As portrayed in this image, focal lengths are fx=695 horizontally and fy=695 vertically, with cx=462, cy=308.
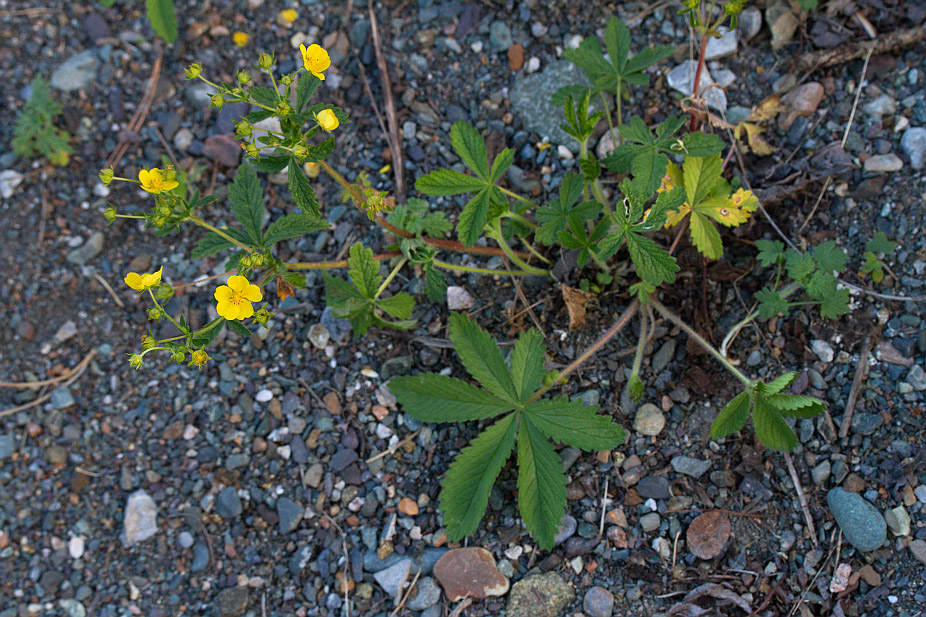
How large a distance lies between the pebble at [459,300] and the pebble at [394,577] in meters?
1.06

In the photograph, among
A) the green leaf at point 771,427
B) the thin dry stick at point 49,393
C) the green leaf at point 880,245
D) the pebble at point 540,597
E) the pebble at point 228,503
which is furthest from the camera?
the thin dry stick at point 49,393

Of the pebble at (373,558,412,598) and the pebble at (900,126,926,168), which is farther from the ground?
the pebble at (900,126,926,168)

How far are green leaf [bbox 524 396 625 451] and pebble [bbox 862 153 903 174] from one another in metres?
1.57

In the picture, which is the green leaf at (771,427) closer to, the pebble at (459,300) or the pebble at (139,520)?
the pebble at (459,300)

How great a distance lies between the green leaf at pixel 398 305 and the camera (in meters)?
2.59

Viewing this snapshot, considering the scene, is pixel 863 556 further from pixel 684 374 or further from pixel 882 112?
pixel 882 112

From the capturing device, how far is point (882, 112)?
2928 mm

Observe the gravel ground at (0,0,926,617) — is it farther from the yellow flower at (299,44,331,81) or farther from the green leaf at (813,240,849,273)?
the yellow flower at (299,44,331,81)

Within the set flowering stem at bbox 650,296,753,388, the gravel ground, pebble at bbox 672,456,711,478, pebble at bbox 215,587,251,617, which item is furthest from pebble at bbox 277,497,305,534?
flowering stem at bbox 650,296,753,388

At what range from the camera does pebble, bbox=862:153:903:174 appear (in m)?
2.84

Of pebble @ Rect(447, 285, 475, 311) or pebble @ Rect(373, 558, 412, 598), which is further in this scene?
pebble @ Rect(447, 285, 475, 311)

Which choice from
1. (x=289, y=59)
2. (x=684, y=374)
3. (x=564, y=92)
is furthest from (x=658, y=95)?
(x=289, y=59)

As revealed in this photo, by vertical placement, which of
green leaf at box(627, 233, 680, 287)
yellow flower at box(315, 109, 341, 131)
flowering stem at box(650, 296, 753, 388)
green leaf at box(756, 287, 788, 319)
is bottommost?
flowering stem at box(650, 296, 753, 388)

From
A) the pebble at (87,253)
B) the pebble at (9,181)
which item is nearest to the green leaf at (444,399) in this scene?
the pebble at (87,253)
